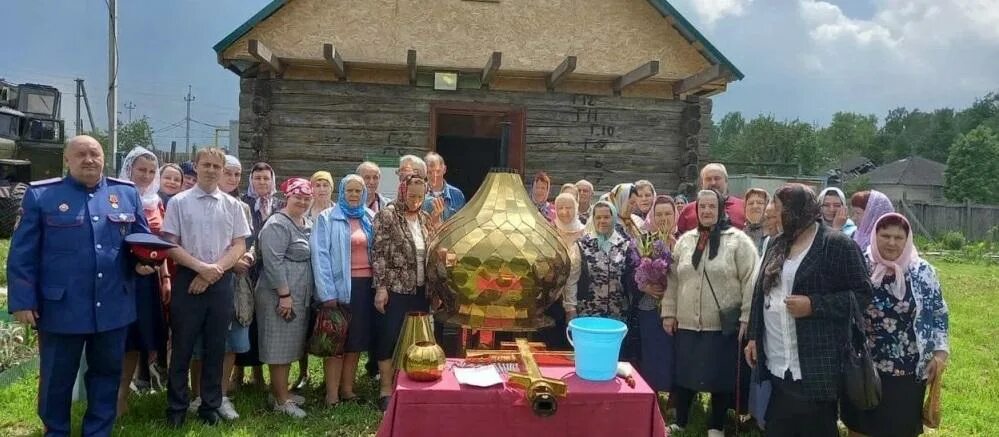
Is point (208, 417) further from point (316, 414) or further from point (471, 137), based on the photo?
point (471, 137)

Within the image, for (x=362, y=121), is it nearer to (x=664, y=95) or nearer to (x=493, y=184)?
(x=664, y=95)

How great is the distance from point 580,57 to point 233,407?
592cm

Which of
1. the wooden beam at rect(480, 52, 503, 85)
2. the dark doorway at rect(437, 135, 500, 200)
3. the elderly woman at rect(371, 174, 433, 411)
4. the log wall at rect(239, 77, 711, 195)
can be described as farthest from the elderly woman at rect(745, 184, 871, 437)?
the dark doorway at rect(437, 135, 500, 200)

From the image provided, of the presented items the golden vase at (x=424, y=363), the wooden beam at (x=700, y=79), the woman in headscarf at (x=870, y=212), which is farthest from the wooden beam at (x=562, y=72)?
the golden vase at (x=424, y=363)

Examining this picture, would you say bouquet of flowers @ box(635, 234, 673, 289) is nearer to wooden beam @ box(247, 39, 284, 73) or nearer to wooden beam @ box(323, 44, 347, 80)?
wooden beam @ box(323, 44, 347, 80)

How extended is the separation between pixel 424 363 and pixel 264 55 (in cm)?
558

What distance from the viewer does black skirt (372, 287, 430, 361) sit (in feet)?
14.0

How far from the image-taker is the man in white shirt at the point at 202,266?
12.6 ft

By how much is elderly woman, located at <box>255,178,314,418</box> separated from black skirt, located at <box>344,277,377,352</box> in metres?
0.29

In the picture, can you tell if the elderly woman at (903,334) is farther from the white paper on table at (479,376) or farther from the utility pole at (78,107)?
the utility pole at (78,107)

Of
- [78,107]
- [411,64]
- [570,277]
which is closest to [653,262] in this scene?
[570,277]

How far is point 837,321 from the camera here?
3004mm

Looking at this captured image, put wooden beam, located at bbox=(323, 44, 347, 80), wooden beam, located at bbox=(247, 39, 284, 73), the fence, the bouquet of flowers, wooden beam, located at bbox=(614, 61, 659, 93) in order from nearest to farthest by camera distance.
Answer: the bouquet of flowers, wooden beam, located at bbox=(247, 39, 284, 73), wooden beam, located at bbox=(323, 44, 347, 80), wooden beam, located at bbox=(614, 61, 659, 93), the fence

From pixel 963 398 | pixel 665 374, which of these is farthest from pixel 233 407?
pixel 963 398
